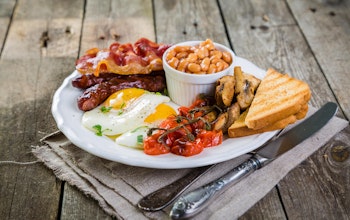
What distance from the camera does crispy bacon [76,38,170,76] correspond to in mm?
2975

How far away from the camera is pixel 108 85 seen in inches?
116

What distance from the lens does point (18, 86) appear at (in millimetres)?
3389

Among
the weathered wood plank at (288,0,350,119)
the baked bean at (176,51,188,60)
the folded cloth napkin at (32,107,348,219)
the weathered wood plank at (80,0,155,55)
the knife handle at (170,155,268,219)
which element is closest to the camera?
the knife handle at (170,155,268,219)

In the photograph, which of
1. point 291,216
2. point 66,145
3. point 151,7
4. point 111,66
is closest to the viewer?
point 291,216

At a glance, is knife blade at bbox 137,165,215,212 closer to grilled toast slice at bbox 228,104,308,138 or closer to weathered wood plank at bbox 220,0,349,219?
grilled toast slice at bbox 228,104,308,138

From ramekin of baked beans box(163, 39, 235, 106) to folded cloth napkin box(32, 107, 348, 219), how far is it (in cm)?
52

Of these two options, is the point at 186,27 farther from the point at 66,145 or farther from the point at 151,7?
the point at 66,145

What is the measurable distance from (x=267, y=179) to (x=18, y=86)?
1.85 m

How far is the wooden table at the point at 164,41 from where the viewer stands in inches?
94.8

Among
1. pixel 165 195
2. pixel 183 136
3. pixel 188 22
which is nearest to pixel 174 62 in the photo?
pixel 183 136

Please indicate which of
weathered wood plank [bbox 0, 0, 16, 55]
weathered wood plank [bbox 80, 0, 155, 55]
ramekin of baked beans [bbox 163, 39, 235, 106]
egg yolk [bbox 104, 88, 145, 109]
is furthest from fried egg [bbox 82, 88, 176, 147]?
weathered wood plank [bbox 0, 0, 16, 55]

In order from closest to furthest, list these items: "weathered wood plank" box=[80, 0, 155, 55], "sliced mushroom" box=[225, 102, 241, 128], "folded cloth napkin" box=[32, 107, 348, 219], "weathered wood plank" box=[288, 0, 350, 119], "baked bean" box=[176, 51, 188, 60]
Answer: "folded cloth napkin" box=[32, 107, 348, 219], "sliced mushroom" box=[225, 102, 241, 128], "baked bean" box=[176, 51, 188, 60], "weathered wood plank" box=[288, 0, 350, 119], "weathered wood plank" box=[80, 0, 155, 55]

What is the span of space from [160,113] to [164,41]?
1.40 m

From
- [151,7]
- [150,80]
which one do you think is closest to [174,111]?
[150,80]
